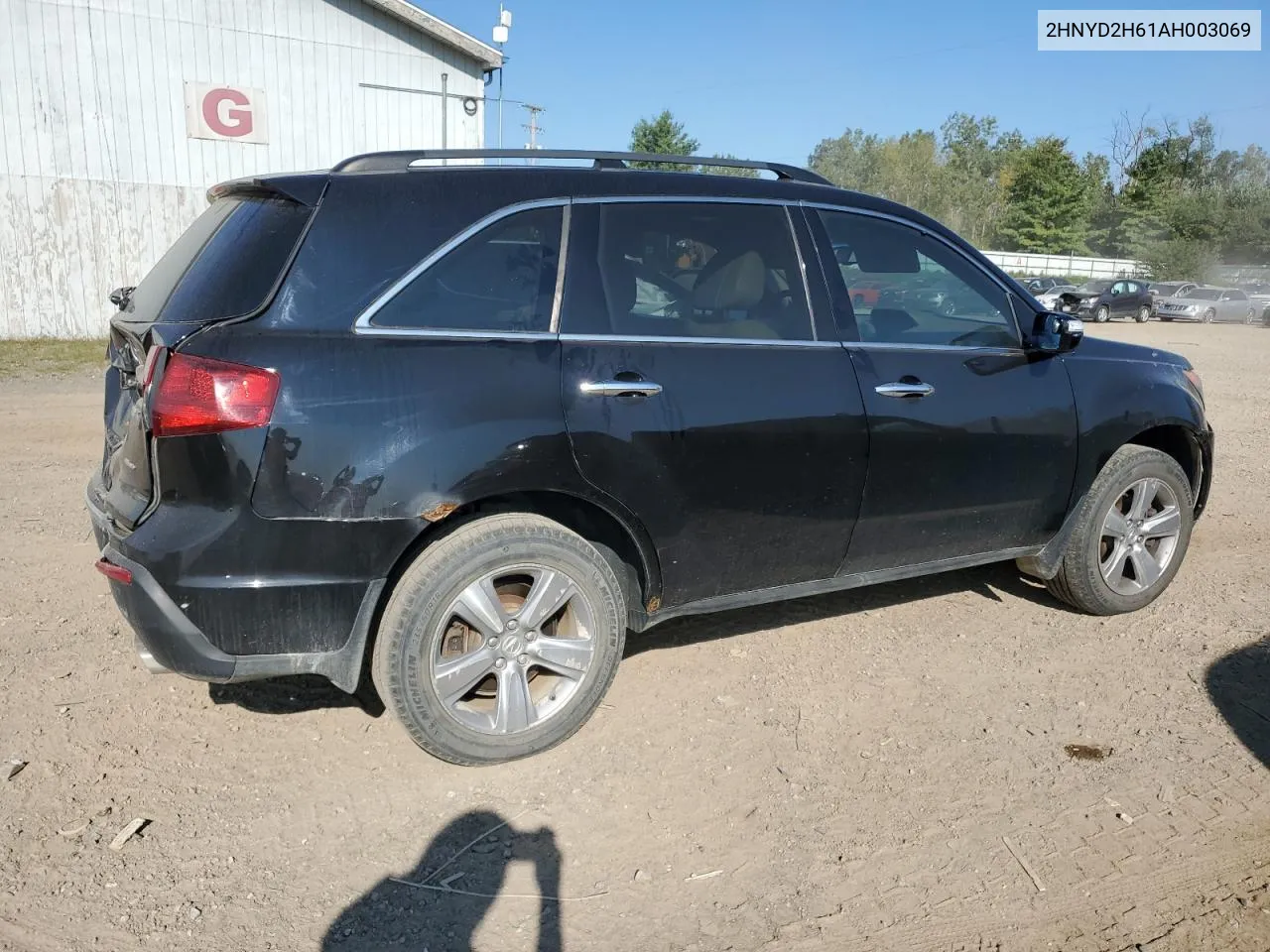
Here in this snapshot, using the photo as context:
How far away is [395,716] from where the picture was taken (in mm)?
3203

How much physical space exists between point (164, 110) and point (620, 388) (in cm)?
1395

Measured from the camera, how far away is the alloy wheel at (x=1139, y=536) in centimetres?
466

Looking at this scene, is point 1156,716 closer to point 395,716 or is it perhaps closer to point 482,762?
point 482,762

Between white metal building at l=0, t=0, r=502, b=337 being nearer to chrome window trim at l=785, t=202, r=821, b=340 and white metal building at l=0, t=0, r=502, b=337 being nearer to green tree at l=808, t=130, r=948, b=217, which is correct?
chrome window trim at l=785, t=202, r=821, b=340

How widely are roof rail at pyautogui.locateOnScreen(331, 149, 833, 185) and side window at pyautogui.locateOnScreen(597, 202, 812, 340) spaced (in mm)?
235

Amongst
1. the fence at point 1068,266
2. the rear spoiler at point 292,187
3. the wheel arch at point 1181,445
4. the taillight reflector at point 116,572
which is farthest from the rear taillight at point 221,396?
the fence at point 1068,266

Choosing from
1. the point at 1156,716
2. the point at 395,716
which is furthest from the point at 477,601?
the point at 1156,716

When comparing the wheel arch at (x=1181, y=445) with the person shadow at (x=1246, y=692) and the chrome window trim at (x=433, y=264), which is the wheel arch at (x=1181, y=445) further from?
the chrome window trim at (x=433, y=264)

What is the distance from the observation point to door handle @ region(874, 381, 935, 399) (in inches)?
150

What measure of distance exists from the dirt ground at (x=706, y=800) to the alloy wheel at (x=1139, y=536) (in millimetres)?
241

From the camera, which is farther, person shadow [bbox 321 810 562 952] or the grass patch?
the grass patch

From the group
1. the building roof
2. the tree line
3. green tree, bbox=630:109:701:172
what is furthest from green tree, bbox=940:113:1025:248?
the building roof

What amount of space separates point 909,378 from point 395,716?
87.9 inches

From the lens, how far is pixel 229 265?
3148 mm
